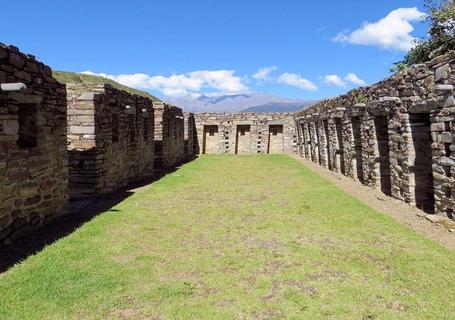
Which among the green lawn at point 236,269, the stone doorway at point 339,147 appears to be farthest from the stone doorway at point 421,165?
the stone doorway at point 339,147

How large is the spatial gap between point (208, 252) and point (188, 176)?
9.13 meters

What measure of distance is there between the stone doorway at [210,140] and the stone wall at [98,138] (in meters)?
16.5

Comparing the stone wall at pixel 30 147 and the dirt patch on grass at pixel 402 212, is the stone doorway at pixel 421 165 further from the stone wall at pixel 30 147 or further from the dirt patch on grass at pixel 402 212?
the stone wall at pixel 30 147

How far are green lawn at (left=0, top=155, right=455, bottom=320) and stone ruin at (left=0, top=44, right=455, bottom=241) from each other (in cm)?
117

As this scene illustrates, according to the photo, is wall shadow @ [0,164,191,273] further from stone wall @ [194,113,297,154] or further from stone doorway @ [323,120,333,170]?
stone wall @ [194,113,297,154]

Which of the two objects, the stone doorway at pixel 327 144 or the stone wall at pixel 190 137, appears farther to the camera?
the stone wall at pixel 190 137

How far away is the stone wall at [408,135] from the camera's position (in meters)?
7.81

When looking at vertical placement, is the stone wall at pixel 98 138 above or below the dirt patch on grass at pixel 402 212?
above

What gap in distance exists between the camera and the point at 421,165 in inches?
374

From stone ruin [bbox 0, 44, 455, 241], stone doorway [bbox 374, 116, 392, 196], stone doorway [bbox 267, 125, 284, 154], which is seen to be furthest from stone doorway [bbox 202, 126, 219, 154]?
stone doorway [bbox 374, 116, 392, 196]

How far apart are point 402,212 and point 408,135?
1.79 metres

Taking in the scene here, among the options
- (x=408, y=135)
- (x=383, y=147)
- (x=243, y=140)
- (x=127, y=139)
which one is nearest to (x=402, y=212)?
(x=408, y=135)

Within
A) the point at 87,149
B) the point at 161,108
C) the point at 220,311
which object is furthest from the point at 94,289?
the point at 161,108

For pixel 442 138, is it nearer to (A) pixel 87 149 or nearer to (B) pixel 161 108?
(A) pixel 87 149
